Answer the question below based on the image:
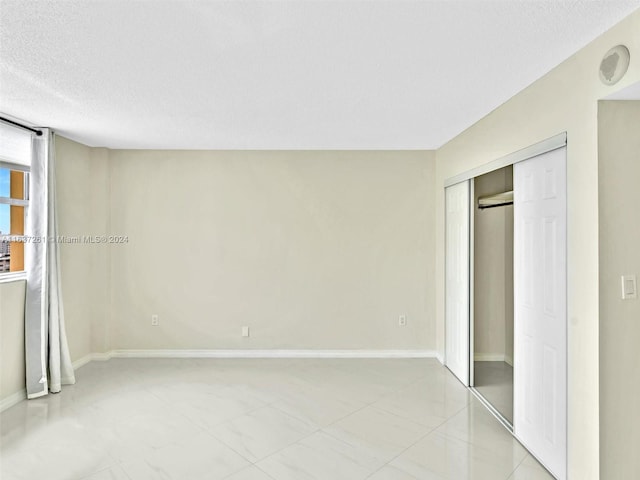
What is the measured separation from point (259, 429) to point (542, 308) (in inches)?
88.9

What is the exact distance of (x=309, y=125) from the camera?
11.5 ft

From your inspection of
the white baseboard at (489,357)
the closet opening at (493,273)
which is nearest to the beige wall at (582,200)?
the closet opening at (493,273)

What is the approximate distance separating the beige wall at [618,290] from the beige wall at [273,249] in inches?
106

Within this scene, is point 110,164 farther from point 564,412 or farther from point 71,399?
point 564,412

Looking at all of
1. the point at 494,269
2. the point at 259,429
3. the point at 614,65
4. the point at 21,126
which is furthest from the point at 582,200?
the point at 21,126

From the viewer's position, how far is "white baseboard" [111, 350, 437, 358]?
457 centimetres

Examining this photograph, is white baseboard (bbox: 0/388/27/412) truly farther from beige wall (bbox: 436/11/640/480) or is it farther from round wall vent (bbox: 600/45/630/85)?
round wall vent (bbox: 600/45/630/85)

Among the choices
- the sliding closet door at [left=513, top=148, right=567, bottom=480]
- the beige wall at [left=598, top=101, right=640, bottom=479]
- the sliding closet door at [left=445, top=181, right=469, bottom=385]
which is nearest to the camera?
the beige wall at [left=598, top=101, right=640, bottom=479]

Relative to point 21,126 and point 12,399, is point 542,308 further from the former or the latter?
point 21,126

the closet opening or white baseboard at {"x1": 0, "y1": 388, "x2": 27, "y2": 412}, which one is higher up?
the closet opening

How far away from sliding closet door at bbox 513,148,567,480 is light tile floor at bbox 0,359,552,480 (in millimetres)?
234

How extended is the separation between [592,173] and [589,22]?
0.73 metres

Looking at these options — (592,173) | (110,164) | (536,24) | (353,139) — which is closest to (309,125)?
(353,139)

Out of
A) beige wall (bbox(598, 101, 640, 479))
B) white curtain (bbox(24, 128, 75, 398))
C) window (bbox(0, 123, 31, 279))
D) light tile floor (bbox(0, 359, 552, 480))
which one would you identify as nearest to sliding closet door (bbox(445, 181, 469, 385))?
light tile floor (bbox(0, 359, 552, 480))
